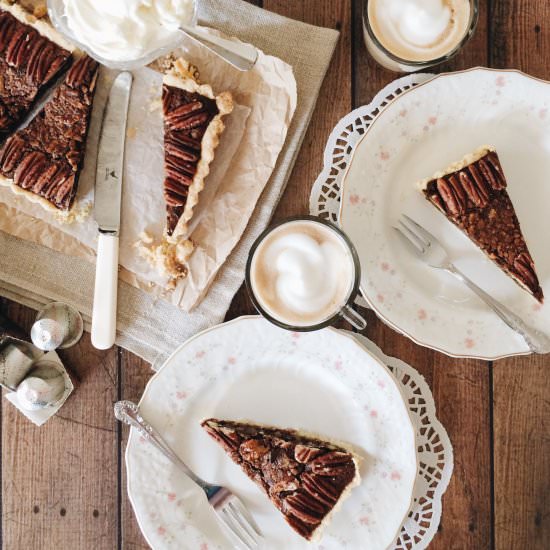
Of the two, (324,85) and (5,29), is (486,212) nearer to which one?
(324,85)

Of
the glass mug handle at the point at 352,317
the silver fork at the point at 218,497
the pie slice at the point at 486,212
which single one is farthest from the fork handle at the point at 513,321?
the silver fork at the point at 218,497

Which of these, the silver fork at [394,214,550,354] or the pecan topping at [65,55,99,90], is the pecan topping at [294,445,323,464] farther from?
the pecan topping at [65,55,99,90]

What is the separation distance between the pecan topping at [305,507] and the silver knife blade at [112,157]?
1004 mm

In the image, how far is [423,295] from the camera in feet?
6.68

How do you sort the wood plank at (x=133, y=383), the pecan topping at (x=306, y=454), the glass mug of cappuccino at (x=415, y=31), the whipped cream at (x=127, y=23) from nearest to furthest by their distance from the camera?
the whipped cream at (x=127, y=23)
the glass mug of cappuccino at (x=415, y=31)
the pecan topping at (x=306, y=454)
the wood plank at (x=133, y=383)

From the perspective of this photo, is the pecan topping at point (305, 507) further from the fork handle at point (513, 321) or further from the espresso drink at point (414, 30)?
the espresso drink at point (414, 30)

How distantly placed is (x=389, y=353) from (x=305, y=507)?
1.82ft

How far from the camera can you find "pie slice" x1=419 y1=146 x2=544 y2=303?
2.00 meters

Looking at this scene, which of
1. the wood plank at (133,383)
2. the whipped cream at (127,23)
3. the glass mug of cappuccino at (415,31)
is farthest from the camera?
the wood plank at (133,383)

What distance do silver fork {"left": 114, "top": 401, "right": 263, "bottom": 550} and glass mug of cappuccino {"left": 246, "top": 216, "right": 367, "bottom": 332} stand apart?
21.5 inches

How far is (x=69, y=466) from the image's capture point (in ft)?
7.12

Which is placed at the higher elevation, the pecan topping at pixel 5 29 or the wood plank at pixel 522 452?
the pecan topping at pixel 5 29

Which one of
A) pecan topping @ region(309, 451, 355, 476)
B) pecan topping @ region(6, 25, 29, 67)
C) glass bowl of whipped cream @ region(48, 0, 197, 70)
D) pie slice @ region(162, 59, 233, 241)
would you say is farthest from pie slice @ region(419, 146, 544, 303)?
pecan topping @ region(6, 25, 29, 67)

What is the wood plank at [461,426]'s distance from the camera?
6.94ft
